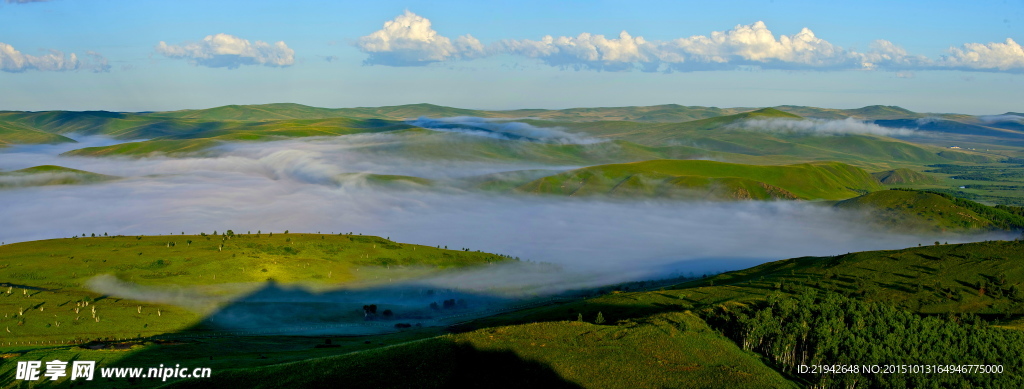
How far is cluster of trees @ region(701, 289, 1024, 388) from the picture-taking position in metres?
86.3

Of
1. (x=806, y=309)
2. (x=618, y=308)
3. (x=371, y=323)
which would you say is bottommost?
(x=371, y=323)

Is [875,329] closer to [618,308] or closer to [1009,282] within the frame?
[618,308]

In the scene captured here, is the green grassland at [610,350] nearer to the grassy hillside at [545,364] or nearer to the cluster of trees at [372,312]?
the grassy hillside at [545,364]

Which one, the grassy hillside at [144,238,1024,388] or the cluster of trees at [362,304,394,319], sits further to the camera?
the cluster of trees at [362,304,394,319]

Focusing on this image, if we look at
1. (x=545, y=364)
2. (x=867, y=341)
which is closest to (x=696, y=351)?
(x=545, y=364)

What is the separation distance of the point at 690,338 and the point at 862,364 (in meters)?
20.7

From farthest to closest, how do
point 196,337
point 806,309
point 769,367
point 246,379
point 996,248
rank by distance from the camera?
point 996,248 → point 196,337 → point 806,309 → point 769,367 → point 246,379

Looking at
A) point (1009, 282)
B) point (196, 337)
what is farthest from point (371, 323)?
point (1009, 282)

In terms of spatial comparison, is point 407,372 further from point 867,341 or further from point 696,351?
point 867,341

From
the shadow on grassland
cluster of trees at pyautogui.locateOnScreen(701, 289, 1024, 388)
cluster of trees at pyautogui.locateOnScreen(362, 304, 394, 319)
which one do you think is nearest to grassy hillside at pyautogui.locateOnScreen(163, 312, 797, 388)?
the shadow on grassland

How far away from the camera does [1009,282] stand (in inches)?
5566

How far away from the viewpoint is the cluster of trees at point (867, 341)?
283 feet

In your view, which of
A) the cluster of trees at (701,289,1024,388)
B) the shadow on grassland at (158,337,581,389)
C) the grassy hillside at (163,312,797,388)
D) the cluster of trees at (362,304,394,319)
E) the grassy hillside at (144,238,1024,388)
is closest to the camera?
the shadow on grassland at (158,337,581,389)

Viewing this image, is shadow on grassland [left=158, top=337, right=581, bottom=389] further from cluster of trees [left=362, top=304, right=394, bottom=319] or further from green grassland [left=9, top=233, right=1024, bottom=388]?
cluster of trees [left=362, top=304, right=394, bottom=319]
